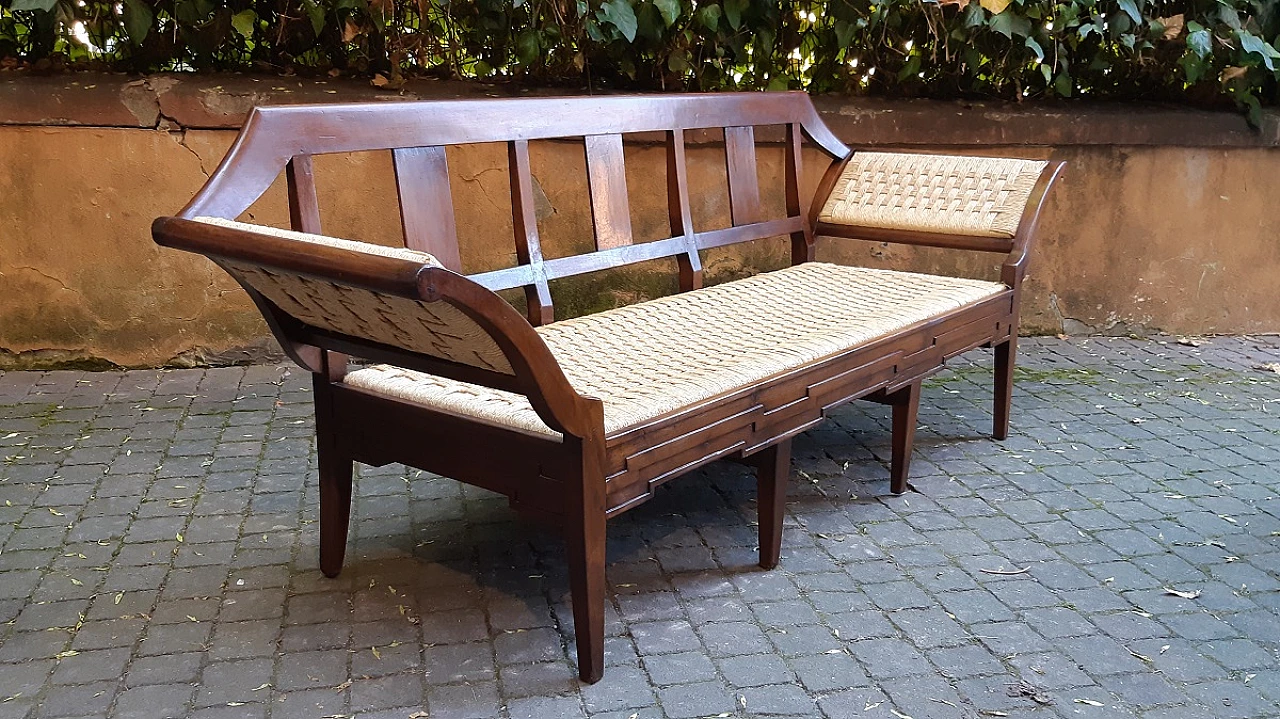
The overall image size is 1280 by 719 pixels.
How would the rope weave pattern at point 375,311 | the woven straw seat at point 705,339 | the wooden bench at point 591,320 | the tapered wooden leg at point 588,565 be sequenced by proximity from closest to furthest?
the rope weave pattern at point 375,311 < the wooden bench at point 591,320 < the tapered wooden leg at point 588,565 < the woven straw seat at point 705,339

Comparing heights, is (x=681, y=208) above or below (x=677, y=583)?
above

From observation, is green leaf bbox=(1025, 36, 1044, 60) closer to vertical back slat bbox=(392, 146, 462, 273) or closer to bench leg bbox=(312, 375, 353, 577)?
vertical back slat bbox=(392, 146, 462, 273)

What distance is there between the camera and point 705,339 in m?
3.28

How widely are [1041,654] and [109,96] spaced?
415 cm

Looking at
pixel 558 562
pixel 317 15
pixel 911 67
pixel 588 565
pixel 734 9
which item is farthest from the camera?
pixel 911 67

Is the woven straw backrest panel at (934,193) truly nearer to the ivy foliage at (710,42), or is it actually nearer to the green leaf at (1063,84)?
the ivy foliage at (710,42)

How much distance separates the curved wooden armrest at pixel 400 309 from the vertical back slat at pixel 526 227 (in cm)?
79

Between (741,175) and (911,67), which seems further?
(911,67)

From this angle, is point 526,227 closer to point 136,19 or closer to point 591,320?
point 591,320

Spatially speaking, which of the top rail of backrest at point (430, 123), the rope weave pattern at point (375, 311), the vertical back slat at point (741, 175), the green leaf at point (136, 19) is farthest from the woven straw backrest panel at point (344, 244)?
the green leaf at point (136, 19)

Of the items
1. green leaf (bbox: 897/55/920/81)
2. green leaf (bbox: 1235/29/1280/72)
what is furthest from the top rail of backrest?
green leaf (bbox: 1235/29/1280/72)

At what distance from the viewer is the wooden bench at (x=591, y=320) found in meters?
2.35

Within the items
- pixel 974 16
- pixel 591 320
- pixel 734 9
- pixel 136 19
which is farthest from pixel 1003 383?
Result: pixel 136 19

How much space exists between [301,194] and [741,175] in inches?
74.2
